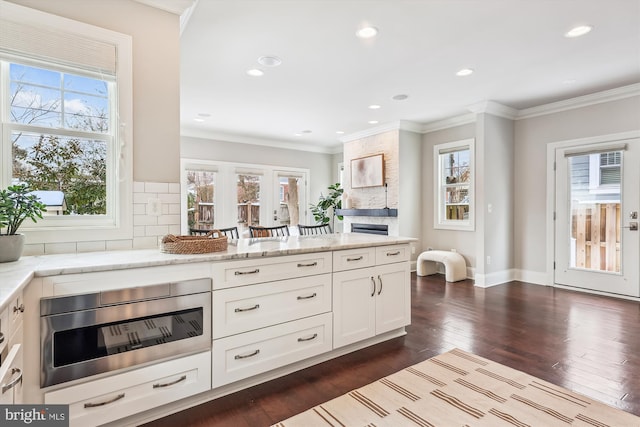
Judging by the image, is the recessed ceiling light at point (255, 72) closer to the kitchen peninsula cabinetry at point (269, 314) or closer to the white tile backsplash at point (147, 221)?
the white tile backsplash at point (147, 221)

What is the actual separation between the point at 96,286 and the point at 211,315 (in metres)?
0.61

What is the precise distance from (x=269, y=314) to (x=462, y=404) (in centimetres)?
128

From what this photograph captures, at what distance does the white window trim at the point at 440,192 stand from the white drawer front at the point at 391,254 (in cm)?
280

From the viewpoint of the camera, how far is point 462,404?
2.02 m

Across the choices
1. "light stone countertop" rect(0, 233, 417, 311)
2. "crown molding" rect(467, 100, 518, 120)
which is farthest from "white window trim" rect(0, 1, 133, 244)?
"crown molding" rect(467, 100, 518, 120)

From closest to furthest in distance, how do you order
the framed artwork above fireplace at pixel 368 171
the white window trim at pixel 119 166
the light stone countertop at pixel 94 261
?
the light stone countertop at pixel 94 261, the white window trim at pixel 119 166, the framed artwork above fireplace at pixel 368 171

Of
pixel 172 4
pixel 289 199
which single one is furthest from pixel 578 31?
pixel 289 199

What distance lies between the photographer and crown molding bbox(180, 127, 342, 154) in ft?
21.4

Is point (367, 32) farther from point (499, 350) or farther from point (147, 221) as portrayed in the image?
point (499, 350)

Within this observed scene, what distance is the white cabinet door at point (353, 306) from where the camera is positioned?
2.57m

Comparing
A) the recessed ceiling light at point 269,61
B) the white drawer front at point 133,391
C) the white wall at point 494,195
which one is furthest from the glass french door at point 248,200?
the white drawer front at point 133,391

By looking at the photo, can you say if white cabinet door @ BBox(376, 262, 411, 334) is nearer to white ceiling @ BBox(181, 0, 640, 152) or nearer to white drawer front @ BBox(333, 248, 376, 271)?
white drawer front @ BBox(333, 248, 376, 271)

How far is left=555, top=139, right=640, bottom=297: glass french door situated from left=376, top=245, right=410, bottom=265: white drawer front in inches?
124

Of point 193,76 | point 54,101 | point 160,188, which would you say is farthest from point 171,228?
point 193,76
